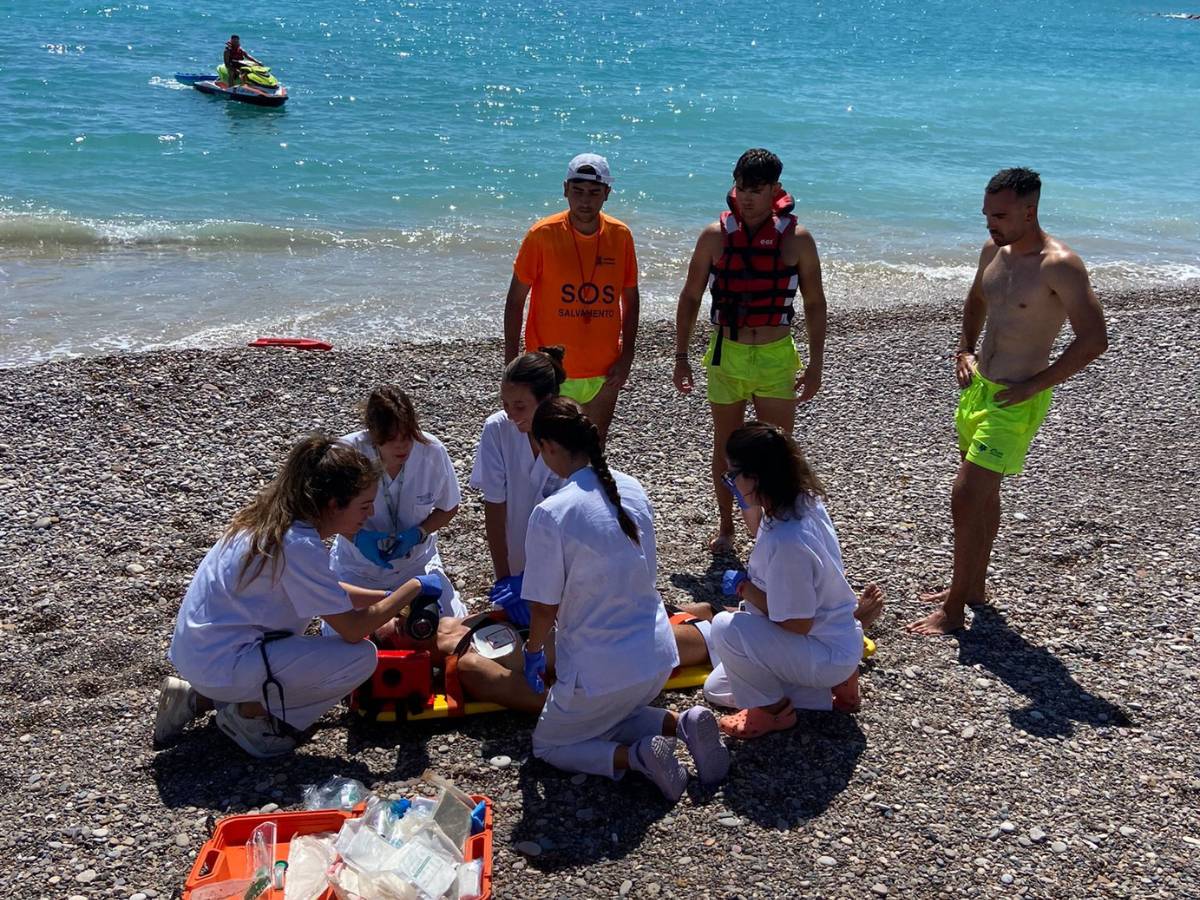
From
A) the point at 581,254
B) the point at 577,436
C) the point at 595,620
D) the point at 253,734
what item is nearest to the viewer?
the point at 577,436

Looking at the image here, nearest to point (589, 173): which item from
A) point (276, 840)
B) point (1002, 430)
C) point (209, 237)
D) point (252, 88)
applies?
point (1002, 430)

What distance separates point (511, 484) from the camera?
571 centimetres

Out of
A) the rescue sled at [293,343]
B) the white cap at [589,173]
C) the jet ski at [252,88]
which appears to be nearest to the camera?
the white cap at [589,173]

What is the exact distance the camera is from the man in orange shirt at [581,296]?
20.9ft

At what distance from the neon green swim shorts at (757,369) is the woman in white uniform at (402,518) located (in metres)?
1.76

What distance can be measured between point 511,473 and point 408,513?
543mm

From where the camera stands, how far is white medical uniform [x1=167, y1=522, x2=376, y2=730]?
14.9ft

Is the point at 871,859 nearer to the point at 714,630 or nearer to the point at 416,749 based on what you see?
the point at 714,630

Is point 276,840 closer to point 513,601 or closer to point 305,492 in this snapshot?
point 305,492

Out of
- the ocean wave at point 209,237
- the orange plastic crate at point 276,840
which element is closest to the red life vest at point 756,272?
the orange plastic crate at point 276,840

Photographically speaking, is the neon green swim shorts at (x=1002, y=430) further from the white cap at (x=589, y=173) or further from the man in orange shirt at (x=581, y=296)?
the white cap at (x=589, y=173)

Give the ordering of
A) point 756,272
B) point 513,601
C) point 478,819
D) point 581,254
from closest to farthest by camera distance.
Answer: point 478,819 → point 513,601 → point 756,272 → point 581,254

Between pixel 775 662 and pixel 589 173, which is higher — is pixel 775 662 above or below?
below

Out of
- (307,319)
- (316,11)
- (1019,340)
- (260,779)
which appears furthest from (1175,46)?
(260,779)
